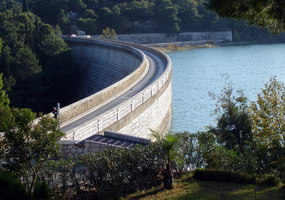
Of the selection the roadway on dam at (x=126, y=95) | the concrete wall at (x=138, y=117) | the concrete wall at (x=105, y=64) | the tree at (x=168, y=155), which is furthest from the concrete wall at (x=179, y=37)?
the tree at (x=168, y=155)

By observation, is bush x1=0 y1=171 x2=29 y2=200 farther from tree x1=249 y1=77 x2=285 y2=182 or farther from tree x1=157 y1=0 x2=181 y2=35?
tree x1=157 y1=0 x2=181 y2=35

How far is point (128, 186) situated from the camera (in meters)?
10.5

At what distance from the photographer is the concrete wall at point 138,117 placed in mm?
17111

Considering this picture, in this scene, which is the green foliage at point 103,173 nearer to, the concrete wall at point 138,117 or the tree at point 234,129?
the concrete wall at point 138,117

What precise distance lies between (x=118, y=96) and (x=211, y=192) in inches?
600

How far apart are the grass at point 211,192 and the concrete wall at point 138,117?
5421 millimetres

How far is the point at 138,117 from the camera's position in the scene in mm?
22094

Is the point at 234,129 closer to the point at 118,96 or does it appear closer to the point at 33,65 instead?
the point at 118,96

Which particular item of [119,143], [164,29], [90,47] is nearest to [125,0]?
[164,29]

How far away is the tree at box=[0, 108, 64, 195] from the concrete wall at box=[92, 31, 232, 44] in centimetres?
8093

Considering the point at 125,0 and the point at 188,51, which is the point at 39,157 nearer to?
the point at 188,51

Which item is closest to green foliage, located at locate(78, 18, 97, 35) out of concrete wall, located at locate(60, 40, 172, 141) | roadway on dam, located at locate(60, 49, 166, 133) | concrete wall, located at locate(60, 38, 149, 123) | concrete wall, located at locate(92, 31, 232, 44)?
concrete wall, located at locate(92, 31, 232, 44)

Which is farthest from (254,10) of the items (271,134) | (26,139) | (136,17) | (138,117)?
(136,17)

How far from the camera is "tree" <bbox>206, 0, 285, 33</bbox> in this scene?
9805mm
